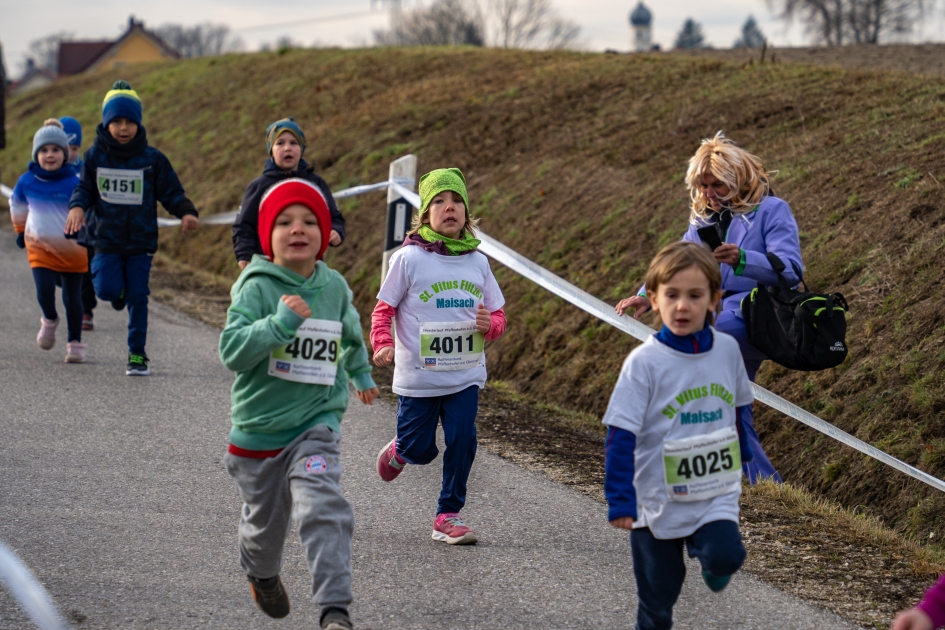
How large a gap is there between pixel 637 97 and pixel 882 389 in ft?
32.0

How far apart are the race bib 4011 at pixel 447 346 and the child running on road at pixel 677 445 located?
67.1 inches

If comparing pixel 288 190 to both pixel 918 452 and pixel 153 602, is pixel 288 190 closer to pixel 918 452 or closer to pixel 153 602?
pixel 153 602

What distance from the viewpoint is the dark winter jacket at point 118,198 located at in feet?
27.3

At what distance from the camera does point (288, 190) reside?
151 inches

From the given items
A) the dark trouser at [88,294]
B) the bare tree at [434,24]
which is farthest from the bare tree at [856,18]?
the dark trouser at [88,294]

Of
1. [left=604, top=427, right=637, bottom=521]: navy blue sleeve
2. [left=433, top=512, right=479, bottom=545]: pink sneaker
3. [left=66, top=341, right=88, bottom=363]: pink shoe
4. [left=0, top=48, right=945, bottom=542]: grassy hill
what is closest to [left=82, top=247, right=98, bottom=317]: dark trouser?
[left=66, top=341, right=88, bottom=363]: pink shoe

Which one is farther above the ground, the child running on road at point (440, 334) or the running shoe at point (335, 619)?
the child running on road at point (440, 334)

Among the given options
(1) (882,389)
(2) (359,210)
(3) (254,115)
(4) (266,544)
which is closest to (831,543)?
(1) (882,389)

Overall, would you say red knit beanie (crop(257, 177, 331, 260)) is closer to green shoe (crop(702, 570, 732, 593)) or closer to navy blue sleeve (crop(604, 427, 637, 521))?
navy blue sleeve (crop(604, 427, 637, 521))

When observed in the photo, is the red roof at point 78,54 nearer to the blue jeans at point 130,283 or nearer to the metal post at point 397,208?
the metal post at point 397,208

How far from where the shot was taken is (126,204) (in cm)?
838

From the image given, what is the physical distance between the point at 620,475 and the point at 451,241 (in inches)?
82.9

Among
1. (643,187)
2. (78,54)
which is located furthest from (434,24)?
(643,187)

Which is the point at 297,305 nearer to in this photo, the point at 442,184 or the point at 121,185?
the point at 442,184
